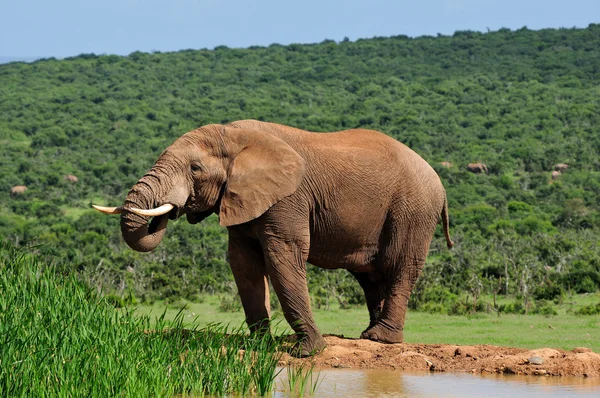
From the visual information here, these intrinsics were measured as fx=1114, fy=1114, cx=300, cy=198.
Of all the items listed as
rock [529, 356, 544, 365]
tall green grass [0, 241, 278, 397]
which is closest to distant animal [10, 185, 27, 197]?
tall green grass [0, 241, 278, 397]

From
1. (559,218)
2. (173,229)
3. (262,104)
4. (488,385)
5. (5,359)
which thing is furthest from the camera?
(262,104)

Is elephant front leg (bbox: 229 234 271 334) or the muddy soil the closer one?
the muddy soil

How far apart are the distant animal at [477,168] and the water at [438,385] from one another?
4122cm

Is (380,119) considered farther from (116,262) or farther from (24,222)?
(116,262)

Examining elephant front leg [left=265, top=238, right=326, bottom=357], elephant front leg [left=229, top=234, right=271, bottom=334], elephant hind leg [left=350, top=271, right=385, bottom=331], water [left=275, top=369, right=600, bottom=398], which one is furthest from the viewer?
elephant hind leg [left=350, top=271, right=385, bottom=331]

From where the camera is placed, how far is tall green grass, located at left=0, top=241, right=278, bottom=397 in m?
6.85

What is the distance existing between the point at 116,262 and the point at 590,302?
34.5 feet

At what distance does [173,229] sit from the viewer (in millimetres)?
30500

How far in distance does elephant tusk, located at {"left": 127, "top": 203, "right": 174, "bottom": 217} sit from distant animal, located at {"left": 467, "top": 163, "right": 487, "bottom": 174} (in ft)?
138

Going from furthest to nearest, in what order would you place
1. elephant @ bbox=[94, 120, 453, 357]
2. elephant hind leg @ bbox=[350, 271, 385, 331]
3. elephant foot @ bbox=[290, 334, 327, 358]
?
elephant hind leg @ bbox=[350, 271, 385, 331], elephant foot @ bbox=[290, 334, 327, 358], elephant @ bbox=[94, 120, 453, 357]

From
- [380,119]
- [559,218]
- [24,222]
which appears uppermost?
[380,119]

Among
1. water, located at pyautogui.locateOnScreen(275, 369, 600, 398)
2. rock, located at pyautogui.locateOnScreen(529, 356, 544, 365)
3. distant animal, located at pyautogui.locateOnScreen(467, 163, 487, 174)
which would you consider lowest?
water, located at pyautogui.locateOnScreen(275, 369, 600, 398)

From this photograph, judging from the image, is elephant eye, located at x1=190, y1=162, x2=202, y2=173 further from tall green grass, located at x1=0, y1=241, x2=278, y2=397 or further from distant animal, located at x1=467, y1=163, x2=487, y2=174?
distant animal, located at x1=467, y1=163, x2=487, y2=174

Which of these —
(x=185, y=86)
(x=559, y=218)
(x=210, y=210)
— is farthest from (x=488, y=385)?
(x=185, y=86)
